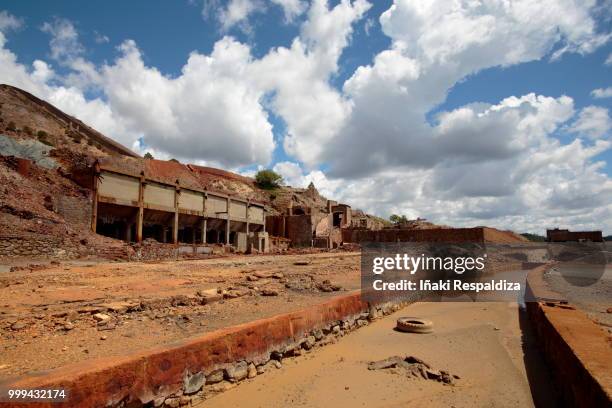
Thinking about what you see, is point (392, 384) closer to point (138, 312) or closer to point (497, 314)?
point (138, 312)

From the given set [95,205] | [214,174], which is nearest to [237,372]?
[95,205]

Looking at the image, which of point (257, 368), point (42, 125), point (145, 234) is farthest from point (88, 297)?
point (42, 125)

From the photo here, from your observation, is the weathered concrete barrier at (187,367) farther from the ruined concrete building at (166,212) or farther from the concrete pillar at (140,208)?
the concrete pillar at (140,208)

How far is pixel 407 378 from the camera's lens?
5.60m

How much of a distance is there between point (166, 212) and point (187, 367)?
2576 cm

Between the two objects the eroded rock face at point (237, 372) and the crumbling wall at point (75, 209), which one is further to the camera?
the crumbling wall at point (75, 209)

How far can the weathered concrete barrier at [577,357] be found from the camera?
11.5 ft

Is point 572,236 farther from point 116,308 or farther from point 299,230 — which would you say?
point 116,308

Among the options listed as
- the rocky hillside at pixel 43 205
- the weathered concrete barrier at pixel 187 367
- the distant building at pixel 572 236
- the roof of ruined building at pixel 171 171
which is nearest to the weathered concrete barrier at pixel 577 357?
the weathered concrete barrier at pixel 187 367

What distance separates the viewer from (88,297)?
271 inches

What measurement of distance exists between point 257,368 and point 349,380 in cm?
137

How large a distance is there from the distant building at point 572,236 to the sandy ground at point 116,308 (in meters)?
41.3

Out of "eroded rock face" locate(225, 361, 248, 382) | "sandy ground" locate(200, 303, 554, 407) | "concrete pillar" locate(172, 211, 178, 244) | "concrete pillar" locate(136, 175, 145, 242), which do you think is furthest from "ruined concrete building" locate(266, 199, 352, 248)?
"eroded rock face" locate(225, 361, 248, 382)

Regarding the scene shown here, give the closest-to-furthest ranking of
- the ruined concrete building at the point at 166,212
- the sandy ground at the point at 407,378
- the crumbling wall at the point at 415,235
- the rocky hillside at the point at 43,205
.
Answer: the sandy ground at the point at 407,378, the rocky hillside at the point at 43,205, the ruined concrete building at the point at 166,212, the crumbling wall at the point at 415,235
